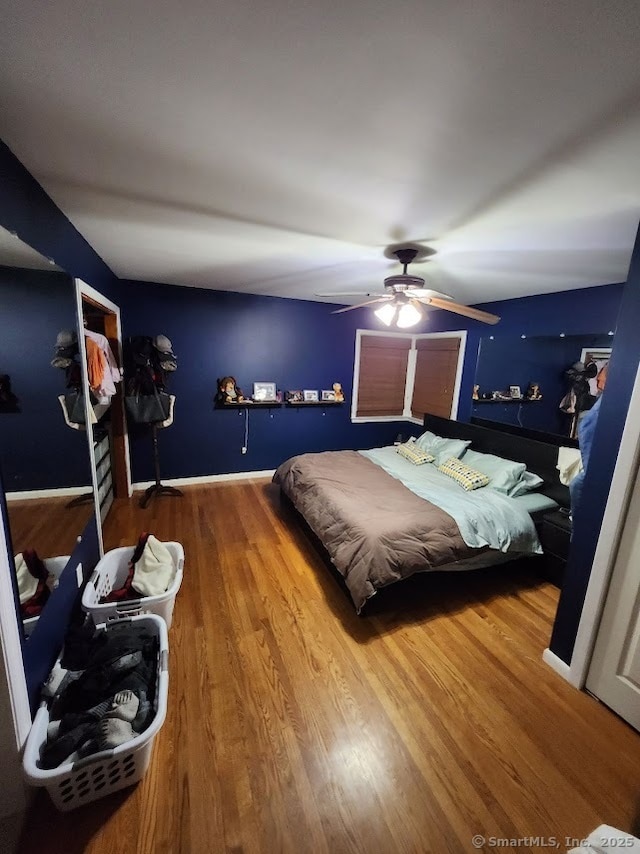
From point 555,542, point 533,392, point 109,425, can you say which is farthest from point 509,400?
point 109,425

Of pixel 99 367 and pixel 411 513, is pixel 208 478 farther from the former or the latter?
pixel 411 513

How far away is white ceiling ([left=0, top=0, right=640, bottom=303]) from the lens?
28.0 inches

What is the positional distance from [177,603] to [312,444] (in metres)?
2.83

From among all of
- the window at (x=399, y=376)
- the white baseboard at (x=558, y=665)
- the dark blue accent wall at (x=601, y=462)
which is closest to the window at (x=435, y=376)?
the window at (x=399, y=376)

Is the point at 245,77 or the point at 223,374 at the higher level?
the point at 245,77

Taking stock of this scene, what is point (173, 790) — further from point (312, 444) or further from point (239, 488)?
point (312, 444)

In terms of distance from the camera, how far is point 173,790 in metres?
1.27

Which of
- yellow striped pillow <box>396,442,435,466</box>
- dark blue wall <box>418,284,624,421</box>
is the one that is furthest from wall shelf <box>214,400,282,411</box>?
dark blue wall <box>418,284,624,421</box>

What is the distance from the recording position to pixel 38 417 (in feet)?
4.86

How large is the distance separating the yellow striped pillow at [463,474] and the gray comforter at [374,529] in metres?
0.55

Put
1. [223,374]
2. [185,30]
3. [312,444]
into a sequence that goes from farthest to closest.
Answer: [312,444] → [223,374] → [185,30]

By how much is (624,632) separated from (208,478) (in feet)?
13.0

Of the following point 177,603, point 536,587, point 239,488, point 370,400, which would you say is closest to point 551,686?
A: point 536,587

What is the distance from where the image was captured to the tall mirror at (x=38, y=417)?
1.23 metres
